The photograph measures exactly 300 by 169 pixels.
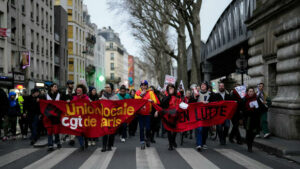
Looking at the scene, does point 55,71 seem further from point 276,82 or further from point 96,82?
point 276,82

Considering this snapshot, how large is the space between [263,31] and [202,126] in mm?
6530

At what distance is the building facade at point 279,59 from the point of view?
1291 centimetres

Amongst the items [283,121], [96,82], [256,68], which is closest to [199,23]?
[256,68]

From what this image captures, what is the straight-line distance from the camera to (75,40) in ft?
242

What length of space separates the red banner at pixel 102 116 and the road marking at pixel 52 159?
1.88 feet

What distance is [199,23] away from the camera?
74.7 feet

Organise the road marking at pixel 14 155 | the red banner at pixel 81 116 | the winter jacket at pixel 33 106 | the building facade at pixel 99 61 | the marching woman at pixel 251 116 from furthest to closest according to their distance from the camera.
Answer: the building facade at pixel 99 61 < the winter jacket at pixel 33 106 < the red banner at pixel 81 116 < the marching woman at pixel 251 116 < the road marking at pixel 14 155

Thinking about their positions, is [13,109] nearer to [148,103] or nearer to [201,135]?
[148,103]

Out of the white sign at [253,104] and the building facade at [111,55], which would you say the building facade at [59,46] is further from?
the building facade at [111,55]

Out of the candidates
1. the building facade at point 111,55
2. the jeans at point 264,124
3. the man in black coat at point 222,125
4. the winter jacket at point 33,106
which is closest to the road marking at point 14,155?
the winter jacket at point 33,106

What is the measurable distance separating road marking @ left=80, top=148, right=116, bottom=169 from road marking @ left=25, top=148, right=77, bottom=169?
638 millimetres

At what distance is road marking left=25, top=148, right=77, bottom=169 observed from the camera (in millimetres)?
8469

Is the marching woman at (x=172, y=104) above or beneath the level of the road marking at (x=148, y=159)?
above

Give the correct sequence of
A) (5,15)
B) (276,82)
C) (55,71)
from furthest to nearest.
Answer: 1. (55,71)
2. (5,15)
3. (276,82)
